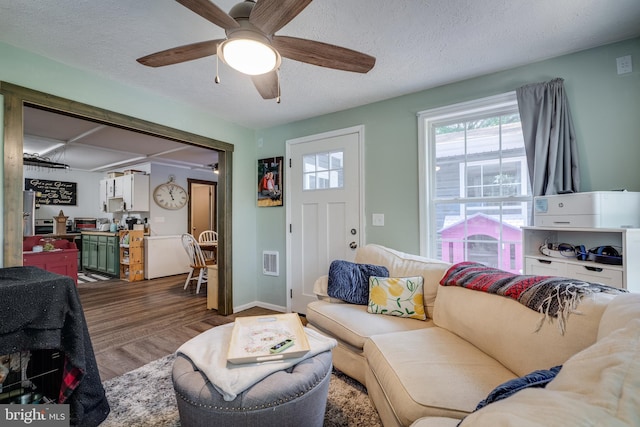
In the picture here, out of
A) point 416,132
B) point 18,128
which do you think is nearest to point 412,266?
point 416,132

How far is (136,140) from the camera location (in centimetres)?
424

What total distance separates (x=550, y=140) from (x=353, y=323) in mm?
1987

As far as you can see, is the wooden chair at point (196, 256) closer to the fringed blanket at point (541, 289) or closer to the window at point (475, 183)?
the window at point (475, 183)

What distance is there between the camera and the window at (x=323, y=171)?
3.21 m

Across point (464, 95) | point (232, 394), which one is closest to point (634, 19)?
point (464, 95)

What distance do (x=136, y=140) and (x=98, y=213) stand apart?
4.19 metres

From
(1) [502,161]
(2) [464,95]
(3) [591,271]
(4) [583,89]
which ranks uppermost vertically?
(2) [464,95]

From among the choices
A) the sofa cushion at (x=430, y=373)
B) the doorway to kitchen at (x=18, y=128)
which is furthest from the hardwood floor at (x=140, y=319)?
the sofa cushion at (x=430, y=373)

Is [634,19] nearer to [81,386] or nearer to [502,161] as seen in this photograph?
[502,161]

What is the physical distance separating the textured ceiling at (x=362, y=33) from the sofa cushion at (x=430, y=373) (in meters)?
1.95

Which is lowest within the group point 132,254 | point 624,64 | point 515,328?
point 132,254

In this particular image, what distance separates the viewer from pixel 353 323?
1.89m

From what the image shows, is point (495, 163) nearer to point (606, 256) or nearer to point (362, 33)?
point (606, 256)

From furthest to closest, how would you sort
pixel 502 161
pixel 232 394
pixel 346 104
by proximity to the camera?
pixel 346 104 < pixel 502 161 < pixel 232 394
